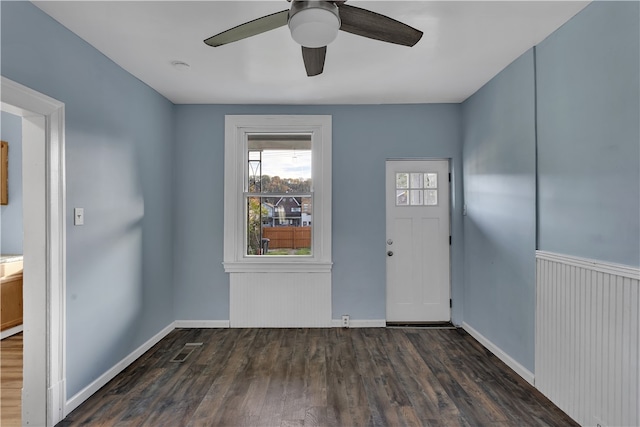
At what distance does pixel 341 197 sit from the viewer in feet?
12.4

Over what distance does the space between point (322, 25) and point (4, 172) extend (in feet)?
13.9

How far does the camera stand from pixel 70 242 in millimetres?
2197

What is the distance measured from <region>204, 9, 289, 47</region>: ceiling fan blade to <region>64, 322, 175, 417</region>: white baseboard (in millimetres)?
2497

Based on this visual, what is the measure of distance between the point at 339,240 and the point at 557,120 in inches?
90.1

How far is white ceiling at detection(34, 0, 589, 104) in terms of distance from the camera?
1996mm

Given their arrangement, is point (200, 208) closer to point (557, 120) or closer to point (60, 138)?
point (60, 138)

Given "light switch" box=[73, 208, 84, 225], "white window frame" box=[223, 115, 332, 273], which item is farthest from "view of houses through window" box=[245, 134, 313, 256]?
"light switch" box=[73, 208, 84, 225]

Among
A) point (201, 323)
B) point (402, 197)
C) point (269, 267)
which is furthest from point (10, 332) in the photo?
point (402, 197)

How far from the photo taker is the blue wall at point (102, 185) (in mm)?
2012

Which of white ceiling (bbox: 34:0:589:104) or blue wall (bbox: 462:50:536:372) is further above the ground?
white ceiling (bbox: 34:0:589:104)

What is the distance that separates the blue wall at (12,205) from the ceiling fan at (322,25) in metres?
3.55

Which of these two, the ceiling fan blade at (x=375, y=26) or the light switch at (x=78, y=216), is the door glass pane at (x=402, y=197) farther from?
the light switch at (x=78, y=216)

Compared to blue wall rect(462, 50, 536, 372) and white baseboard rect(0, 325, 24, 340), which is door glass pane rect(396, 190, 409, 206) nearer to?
Result: blue wall rect(462, 50, 536, 372)

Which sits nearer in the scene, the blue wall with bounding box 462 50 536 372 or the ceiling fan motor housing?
the ceiling fan motor housing
